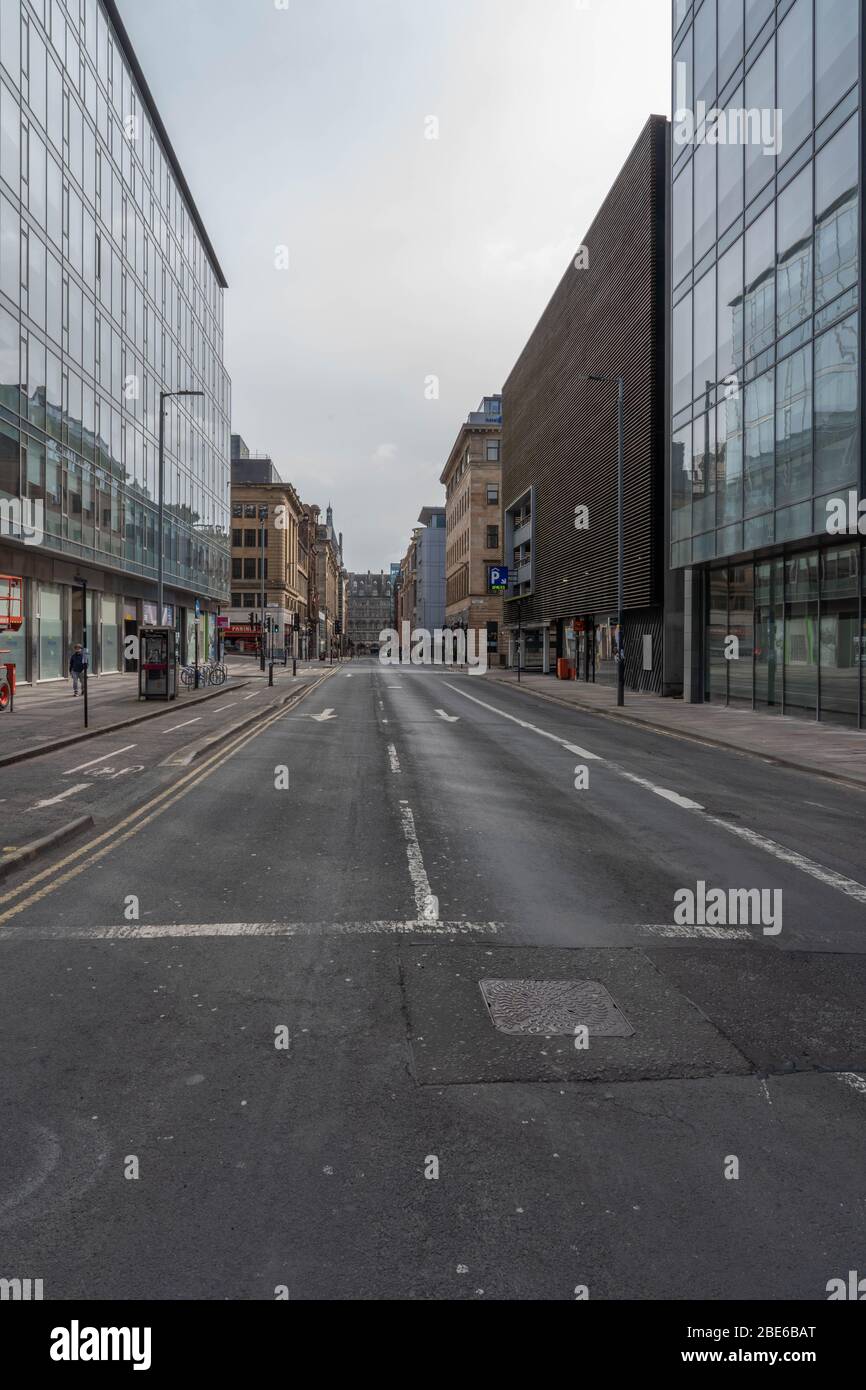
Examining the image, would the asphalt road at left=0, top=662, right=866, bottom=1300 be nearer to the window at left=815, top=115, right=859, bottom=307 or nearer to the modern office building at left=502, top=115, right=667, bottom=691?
the window at left=815, top=115, right=859, bottom=307

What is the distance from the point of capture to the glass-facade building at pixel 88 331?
3206 centimetres

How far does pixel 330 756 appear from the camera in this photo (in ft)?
55.7

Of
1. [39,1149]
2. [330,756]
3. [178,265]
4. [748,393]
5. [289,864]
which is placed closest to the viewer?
[39,1149]

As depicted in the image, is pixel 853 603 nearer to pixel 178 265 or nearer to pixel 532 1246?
pixel 532 1246

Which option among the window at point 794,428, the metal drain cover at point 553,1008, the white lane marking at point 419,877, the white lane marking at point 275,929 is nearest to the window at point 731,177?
the window at point 794,428

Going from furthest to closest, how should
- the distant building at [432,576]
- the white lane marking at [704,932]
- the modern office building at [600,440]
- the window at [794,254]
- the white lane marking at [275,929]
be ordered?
1. the distant building at [432,576]
2. the modern office building at [600,440]
3. the window at [794,254]
4. the white lane marking at [704,932]
5. the white lane marking at [275,929]

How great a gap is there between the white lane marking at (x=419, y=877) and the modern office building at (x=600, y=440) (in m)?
27.1

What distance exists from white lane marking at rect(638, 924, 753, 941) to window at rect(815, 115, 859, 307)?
1791 centimetres

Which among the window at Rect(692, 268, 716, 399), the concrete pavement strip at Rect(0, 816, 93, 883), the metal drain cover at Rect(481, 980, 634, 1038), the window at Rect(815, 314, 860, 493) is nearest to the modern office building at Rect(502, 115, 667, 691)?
the window at Rect(692, 268, 716, 399)

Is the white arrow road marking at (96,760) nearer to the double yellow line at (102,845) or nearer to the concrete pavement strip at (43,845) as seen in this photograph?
the double yellow line at (102,845)

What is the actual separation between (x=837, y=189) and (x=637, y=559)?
1973cm

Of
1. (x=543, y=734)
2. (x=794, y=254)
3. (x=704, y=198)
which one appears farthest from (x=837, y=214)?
(x=543, y=734)
